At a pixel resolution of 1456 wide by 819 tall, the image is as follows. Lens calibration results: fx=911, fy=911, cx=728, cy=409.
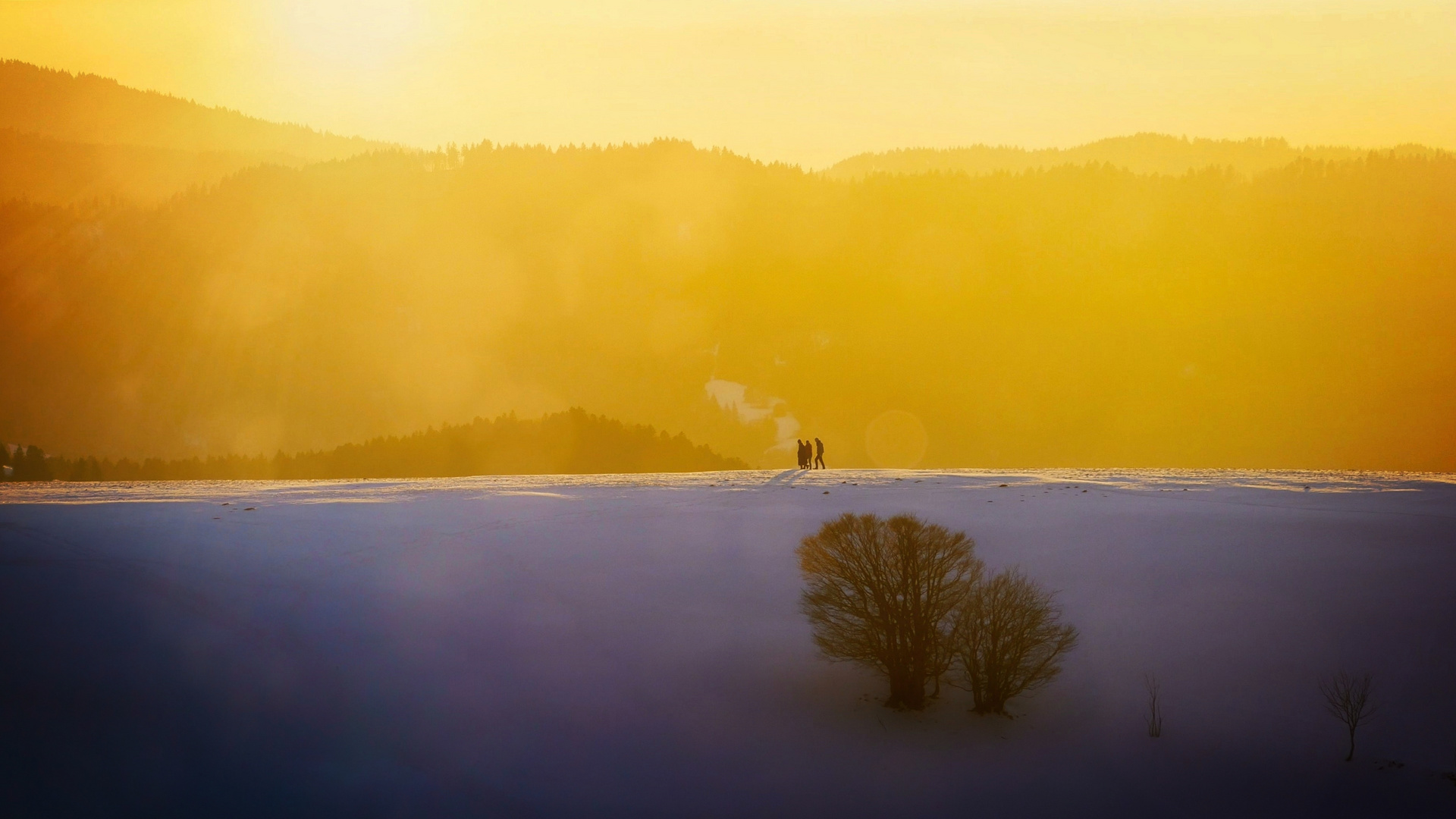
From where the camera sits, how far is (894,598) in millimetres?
16281

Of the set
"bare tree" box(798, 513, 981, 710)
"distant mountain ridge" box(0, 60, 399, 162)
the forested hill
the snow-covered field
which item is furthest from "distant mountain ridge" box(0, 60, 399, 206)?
"bare tree" box(798, 513, 981, 710)

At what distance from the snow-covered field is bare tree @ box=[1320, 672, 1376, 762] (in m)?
0.19

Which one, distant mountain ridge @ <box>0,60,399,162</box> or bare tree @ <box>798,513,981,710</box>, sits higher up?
distant mountain ridge @ <box>0,60,399,162</box>

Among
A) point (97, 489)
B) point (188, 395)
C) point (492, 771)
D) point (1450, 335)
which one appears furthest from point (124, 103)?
point (1450, 335)

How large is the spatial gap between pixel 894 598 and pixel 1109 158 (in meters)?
164

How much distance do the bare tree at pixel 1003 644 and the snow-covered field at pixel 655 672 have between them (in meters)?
0.45

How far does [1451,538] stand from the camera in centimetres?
2178

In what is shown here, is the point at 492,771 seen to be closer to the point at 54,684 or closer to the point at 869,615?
the point at 869,615

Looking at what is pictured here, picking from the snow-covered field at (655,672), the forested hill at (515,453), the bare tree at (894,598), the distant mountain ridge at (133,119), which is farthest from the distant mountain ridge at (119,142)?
the bare tree at (894,598)

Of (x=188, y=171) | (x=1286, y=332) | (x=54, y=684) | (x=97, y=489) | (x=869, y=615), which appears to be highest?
(x=188, y=171)

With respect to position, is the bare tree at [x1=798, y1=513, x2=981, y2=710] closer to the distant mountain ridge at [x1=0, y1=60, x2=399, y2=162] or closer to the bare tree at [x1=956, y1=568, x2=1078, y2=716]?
the bare tree at [x1=956, y1=568, x2=1078, y2=716]

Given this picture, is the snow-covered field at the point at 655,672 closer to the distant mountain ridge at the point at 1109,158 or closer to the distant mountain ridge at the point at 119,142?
the distant mountain ridge at the point at 1109,158

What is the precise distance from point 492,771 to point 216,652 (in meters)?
6.66

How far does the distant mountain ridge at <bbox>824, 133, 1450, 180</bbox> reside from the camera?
156 m
